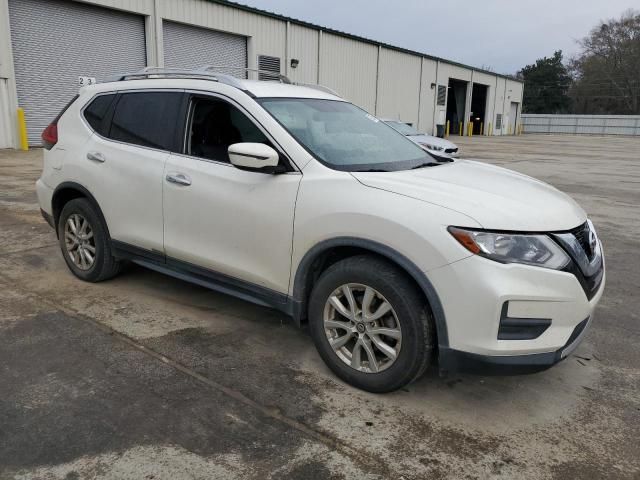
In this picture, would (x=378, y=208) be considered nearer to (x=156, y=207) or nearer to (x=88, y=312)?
(x=156, y=207)

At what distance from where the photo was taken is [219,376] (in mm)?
3355

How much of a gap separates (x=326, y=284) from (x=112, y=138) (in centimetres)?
249

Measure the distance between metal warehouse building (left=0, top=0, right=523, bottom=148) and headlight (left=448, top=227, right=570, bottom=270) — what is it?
1785cm

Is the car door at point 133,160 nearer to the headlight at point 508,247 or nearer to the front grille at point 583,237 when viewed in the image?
the headlight at point 508,247

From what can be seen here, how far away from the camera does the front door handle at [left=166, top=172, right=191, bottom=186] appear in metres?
3.88

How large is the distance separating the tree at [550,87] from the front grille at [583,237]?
3441 inches

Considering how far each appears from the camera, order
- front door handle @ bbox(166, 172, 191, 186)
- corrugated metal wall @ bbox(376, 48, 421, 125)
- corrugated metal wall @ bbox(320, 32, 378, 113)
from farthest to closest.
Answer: corrugated metal wall @ bbox(376, 48, 421, 125) → corrugated metal wall @ bbox(320, 32, 378, 113) → front door handle @ bbox(166, 172, 191, 186)

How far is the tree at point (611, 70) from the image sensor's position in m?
75.1

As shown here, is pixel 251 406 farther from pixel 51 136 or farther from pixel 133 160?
pixel 51 136

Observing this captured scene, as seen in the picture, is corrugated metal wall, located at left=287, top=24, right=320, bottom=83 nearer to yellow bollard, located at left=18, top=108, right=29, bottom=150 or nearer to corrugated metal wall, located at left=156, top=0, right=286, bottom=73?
corrugated metal wall, located at left=156, top=0, right=286, bottom=73

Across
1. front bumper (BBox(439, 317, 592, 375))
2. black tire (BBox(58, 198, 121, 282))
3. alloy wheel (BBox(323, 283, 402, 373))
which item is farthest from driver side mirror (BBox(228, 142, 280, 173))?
black tire (BBox(58, 198, 121, 282))

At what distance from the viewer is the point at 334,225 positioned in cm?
313

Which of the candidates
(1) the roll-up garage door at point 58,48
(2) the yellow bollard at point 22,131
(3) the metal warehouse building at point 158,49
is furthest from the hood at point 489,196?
(3) the metal warehouse building at point 158,49

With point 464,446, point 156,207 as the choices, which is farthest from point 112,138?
point 464,446
